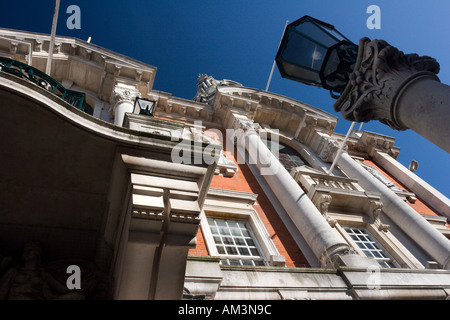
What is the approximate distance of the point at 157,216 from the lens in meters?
4.95

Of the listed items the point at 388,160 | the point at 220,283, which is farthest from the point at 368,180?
the point at 220,283

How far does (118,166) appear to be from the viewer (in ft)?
17.6

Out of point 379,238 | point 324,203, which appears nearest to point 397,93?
point 324,203

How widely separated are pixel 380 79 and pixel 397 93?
1.98 feet

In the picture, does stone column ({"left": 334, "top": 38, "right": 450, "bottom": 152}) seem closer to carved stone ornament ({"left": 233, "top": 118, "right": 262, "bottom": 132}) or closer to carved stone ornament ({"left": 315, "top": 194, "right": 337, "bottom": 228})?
carved stone ornament ({"left": 315, "top": 194, "right": 337, "bottom": 228})

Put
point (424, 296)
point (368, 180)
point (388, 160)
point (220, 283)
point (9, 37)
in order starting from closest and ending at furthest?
point (220, 283) < point (424, 296) < point (9, 37) < point (368, 180) < point (388, 160)

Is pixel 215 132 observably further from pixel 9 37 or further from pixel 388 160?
pixel 388 160

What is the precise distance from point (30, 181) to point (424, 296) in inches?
330

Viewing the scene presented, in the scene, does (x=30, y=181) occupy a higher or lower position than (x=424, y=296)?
higher

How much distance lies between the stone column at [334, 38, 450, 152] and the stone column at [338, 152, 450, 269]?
24.5ft

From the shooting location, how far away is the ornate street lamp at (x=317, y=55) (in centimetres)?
748

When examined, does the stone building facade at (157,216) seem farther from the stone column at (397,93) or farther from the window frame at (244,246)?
the stone column at (397,93)

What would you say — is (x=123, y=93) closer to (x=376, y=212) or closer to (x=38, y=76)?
(x=38, y=76)
